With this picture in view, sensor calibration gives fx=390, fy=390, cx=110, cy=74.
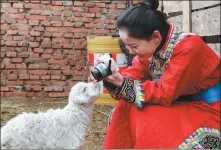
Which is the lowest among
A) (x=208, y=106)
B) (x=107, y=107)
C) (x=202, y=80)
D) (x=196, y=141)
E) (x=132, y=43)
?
(x=107, y=107)

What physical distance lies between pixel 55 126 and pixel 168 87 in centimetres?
70

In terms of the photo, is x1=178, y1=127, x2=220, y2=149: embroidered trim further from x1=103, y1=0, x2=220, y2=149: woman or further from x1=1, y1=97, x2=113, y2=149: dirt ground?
x1=1, y1=97, x2=113, y2=149: dirt ground

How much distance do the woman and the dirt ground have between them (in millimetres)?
1058

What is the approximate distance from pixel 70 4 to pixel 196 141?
3.82 m

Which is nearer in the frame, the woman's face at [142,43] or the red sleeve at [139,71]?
the woman's face at [142,43]

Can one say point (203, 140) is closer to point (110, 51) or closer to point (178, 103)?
point (178, 103)

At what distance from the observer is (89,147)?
109 inches

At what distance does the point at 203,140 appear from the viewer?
1714 mm

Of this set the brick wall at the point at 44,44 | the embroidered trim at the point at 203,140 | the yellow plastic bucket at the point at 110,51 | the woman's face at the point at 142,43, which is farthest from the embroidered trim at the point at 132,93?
the brick wall at the point at 44,44

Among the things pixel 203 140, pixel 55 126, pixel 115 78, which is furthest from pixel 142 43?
pixel 55 126

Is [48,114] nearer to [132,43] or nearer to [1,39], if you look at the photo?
[132,43]

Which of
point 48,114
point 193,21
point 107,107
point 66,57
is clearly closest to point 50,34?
point 66,57

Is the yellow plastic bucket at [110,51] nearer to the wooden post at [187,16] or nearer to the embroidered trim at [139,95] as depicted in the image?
the wooden post at [187,16]

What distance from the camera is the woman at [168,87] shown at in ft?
Result: 5.66
